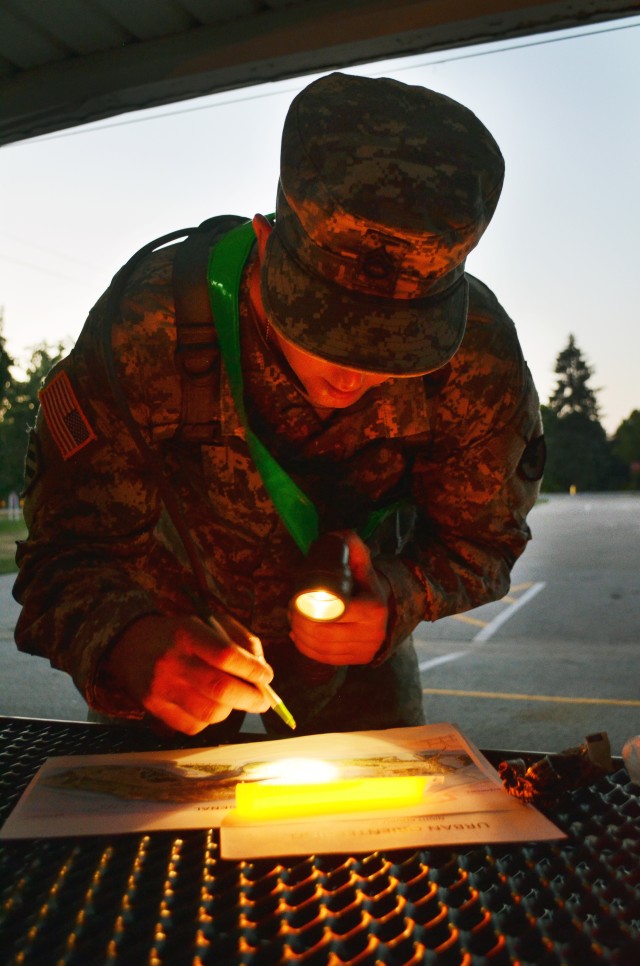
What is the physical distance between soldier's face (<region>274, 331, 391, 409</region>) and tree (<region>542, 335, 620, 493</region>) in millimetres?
29271

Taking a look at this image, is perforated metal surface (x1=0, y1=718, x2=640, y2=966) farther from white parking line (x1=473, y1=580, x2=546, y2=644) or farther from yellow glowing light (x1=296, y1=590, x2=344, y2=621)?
white parking line (x1=473, y1=580, x2=546, y2=644)

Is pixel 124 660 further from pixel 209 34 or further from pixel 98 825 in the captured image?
pixel 209 34

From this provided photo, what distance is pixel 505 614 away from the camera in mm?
5555

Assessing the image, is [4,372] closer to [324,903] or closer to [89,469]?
[89,469]

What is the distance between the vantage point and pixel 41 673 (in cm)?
373

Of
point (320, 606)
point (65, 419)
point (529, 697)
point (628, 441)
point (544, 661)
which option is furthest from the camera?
point (628, 441)

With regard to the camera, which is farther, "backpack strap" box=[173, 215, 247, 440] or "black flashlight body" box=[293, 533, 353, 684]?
"backpack strap" box=[173, 215, 247, 440]

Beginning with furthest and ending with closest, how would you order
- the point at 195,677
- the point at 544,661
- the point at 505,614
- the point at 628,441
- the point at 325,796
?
1. the point at 628,441
2. the point at 505,614
3. the point at 544,661
4. the point at 195,677
5. the point at 325,796

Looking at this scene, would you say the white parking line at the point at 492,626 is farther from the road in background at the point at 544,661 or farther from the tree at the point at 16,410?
the tree at the point at 16,410

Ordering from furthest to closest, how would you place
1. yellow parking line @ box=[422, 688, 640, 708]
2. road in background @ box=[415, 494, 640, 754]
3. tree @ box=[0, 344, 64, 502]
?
tree @ box=[0, 344, 64, 502] → yellow parking line @ box=[422, 688, 640, 708] → road in background @ box=[415, 494, 640, 754]

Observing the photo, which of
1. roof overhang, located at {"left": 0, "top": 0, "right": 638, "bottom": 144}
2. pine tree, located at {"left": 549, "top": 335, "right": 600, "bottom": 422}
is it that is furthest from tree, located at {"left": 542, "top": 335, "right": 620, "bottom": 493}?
roof overhang, located at {"left": 0, "top": 0, "right": 638, "bottom": 144}

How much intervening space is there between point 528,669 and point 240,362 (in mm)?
3054

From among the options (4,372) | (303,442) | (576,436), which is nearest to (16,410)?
(4,372)

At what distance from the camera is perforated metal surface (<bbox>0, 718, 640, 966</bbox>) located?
1.86ft
